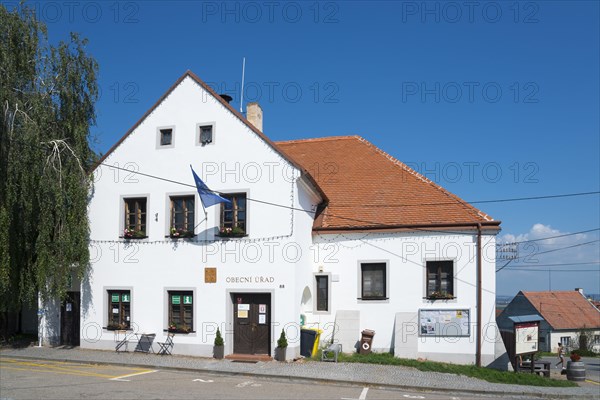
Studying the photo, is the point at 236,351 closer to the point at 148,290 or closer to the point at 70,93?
the point at 148,290

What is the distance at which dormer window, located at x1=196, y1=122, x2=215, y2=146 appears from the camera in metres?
20.1

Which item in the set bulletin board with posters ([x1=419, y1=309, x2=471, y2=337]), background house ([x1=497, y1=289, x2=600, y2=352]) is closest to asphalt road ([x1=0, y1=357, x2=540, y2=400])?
bulletin board with posters ([x1=419, y1=309, x2=471, y2=337])

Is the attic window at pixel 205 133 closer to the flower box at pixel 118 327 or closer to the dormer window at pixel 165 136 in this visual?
the dormer window at pixel 165 136

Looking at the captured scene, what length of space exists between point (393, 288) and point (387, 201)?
344 centimetres

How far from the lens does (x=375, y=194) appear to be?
73.2ft

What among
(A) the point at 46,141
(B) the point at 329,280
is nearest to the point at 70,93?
(A) the point at 46,141

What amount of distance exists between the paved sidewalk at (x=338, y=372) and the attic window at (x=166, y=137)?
24.7 feet

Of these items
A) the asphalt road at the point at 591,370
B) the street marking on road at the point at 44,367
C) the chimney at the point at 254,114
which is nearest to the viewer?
the street marking on road at the point at 44,367

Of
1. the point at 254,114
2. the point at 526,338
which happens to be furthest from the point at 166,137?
the point at 526,338

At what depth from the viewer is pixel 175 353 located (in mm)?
19562

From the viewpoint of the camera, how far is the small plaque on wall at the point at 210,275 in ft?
63.4

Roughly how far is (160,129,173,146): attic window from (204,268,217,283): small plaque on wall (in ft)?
16.1

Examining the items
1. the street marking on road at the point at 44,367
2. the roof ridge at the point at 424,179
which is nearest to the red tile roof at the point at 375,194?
the roof ridge at the point at 424,179

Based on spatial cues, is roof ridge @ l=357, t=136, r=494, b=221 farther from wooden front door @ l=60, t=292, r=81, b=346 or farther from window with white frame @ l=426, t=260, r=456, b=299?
wooden front door @ l=60, t=292, r=81, b=346
